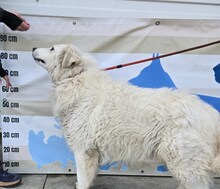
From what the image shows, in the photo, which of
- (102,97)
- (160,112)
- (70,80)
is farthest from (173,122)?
(70,80)

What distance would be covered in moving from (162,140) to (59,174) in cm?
180

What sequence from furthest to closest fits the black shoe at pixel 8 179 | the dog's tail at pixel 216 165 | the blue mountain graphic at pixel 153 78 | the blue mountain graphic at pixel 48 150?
1. the blue mountain graphic at pixel 48 150
2. the blue mountain graphic at pixel 153 78
3. the black shoe at pixel 8 179
4. the dog's tail at pixel 216 165

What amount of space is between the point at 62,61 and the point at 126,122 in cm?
92

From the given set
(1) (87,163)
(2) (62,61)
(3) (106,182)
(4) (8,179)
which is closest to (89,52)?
(2) (62,61)

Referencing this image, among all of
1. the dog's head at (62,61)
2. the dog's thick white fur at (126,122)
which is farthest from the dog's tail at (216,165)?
the dog's head at (62,61)

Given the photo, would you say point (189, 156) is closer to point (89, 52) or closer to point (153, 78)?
point (153, 78)

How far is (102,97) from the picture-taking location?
4.00 metres

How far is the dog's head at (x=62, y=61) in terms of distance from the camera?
405 cm

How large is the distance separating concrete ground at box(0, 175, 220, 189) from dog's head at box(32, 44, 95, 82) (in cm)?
140

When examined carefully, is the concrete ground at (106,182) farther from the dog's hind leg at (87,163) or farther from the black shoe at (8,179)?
the dog's hind leg at (87,163)

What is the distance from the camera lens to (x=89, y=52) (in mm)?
4777

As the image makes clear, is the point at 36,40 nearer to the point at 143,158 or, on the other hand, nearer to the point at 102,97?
the point at 102,97

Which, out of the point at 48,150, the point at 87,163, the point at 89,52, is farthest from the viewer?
the point at 48,150

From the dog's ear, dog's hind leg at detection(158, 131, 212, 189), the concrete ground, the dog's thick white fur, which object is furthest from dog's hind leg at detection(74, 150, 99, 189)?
the dog's ear
